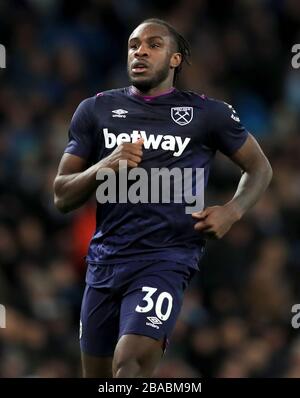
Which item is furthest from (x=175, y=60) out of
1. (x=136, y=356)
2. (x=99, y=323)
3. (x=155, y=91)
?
(x=136, y=356)

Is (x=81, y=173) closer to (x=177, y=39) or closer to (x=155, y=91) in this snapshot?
(x=155, y=91)

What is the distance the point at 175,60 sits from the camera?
7086 millimetres

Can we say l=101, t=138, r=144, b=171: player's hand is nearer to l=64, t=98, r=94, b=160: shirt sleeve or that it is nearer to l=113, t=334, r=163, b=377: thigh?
l=64, t=98, r=94, b=160: shirt sleeve

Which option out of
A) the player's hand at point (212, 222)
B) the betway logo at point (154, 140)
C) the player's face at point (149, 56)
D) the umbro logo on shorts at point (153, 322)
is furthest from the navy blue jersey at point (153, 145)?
the umbro logo on shorts at point (153, 322)

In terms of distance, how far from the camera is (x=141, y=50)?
685 cm

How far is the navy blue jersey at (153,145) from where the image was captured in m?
6.70

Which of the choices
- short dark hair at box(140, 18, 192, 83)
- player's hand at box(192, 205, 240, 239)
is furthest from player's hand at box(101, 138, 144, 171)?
short dark hair at box(140, 18, 192, 83)

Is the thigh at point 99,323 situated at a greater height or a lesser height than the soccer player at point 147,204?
lesser

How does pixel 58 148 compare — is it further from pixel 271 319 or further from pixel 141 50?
pixel 141 50

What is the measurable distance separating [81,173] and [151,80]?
0.70 meters

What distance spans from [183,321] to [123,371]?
467 centimetres

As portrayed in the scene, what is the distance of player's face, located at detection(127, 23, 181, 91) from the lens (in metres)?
6.87

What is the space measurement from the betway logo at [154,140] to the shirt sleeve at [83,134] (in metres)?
0.14

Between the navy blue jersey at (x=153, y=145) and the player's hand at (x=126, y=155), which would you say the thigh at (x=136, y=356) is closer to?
the navy blue jersey at (x=153, y=145)
